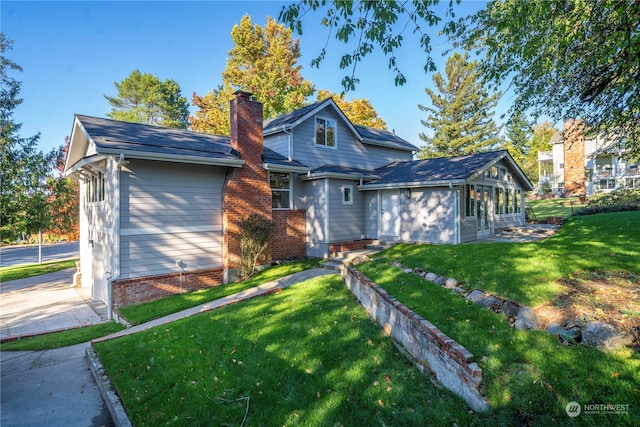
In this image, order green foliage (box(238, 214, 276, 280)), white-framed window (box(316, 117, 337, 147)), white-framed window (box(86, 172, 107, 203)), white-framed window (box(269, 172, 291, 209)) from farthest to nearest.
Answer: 1. white-framed window (box(316, 117, 337, 147))
2. white-framed window (box(269, 172, 291, 209))
3. white-framed window (box(86, 172, 107, 203))
4. green foliage (box(238, 214, 276, 280))

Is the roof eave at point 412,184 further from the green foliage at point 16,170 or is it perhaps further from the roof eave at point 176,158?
the green foliage at point 16,170

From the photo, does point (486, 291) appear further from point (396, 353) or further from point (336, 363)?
point (336, 363)

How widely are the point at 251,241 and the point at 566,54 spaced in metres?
9.46

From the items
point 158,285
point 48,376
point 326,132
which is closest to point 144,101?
point 326,132

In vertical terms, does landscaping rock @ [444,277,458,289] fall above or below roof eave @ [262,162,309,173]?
below

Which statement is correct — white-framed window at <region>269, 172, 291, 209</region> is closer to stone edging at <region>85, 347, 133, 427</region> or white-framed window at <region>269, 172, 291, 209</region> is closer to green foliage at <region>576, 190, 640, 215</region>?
stone edging at <region>85, 347, 133, 427</region>

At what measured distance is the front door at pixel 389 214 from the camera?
1432 cm

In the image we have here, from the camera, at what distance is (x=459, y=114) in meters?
38.3

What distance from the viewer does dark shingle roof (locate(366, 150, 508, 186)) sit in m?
12.8

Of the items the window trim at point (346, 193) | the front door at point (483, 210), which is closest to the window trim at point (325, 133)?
the window trim at point (346, 193)

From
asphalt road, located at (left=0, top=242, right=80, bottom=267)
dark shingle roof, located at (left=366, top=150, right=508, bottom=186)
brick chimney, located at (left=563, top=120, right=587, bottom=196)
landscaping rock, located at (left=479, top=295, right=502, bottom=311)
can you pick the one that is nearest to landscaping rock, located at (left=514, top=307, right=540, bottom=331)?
landscaping rock, located at (left=479, top=295, right=502, bottom=311)

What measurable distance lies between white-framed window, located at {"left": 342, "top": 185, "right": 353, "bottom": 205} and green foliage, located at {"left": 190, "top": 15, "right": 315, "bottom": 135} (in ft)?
47.1

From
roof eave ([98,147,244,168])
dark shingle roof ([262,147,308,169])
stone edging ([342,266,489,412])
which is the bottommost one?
stone edging ([342,266,489,412])

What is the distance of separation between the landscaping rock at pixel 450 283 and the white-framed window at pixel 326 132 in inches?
417
